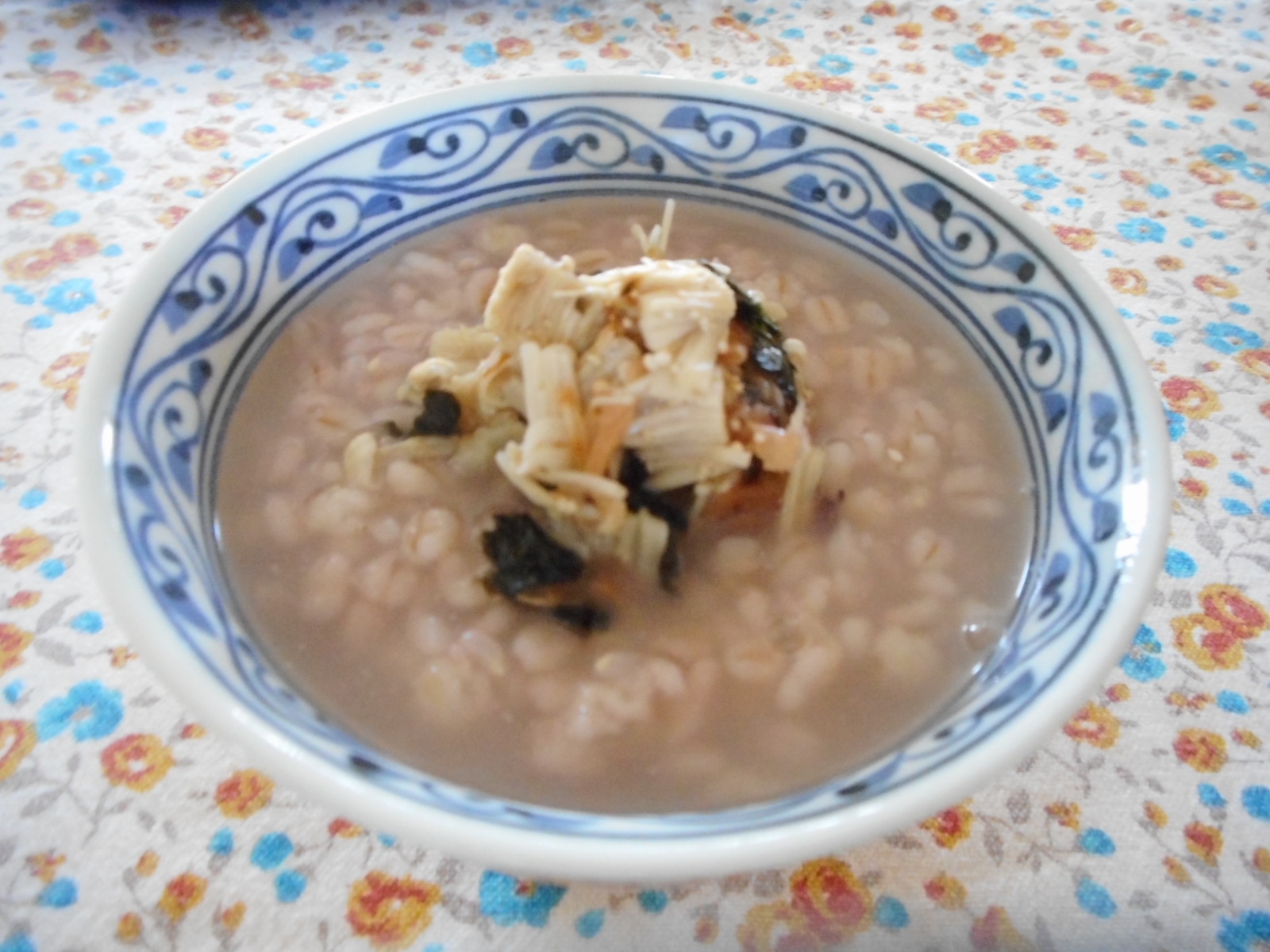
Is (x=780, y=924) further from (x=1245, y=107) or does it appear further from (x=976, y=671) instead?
(x=1245, y=107)

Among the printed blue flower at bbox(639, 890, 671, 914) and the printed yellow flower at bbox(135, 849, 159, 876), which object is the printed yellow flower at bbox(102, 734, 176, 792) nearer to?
the printed yellow flower at bbox(135, 849, 159, 876)

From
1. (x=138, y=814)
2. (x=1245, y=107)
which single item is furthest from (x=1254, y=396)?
(x=138, y=814)

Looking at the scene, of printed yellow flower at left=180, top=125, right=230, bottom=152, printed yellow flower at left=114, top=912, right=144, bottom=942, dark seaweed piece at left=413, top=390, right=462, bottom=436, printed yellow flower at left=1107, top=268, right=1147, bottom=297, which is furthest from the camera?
printed yellow flower at left=180, top=125, right=230, bottom=152

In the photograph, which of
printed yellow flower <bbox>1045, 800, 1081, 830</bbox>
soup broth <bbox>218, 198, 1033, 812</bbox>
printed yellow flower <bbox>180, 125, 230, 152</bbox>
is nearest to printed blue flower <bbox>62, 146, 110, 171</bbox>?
printed yellow flower <bbox>180, 125, 230, 152</bbox>

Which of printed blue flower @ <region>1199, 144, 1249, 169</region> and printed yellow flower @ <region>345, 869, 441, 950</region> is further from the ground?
printed blue flower @ <region>1199, 144, 1249, 169</region>

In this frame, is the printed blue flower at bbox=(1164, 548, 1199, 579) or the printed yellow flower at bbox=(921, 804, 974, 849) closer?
the printed yellow flower at bbox=(921, 804, 974, 849)

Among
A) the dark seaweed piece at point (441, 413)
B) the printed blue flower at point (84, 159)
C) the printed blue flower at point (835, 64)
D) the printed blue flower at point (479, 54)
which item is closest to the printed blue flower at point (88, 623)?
the dark seaweed piece at point (441, 413)

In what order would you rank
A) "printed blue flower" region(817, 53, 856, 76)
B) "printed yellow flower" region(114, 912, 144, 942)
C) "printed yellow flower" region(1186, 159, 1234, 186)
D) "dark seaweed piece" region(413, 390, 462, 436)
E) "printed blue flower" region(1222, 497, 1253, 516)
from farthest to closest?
1. "printed blue flower" region(817, 53, 856, 76)
2. "printed yellow flower" region(1186, 159, 1234, 186)
3. "printed blue flower" region(1222, 497, 1253, 516)
4. "dark seaweed piece" region(413, 390, 462, 436)
5. "printed yellow flower" region(114, 912, 144, 942)
